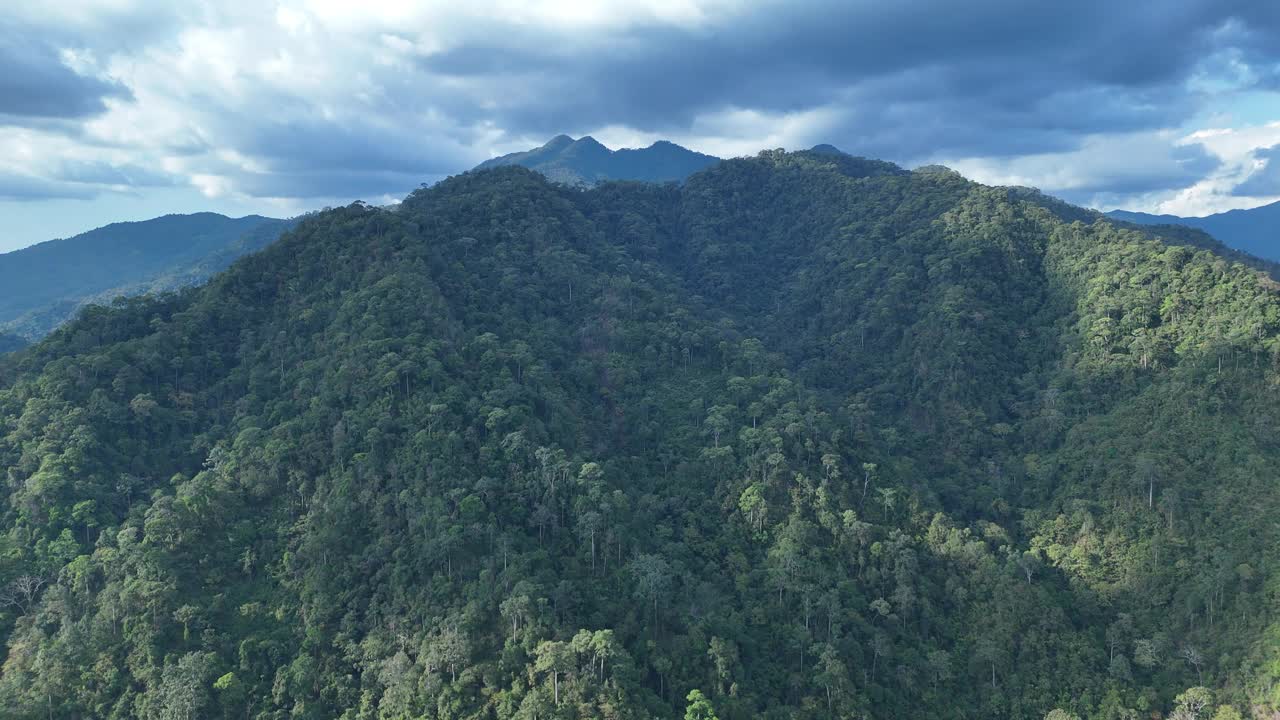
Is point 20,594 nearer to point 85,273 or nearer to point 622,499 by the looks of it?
point 622,499

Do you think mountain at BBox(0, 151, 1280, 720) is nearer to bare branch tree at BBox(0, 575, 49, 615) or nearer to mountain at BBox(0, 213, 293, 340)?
bare branch tree at BBox(0, 575, 49, 615)

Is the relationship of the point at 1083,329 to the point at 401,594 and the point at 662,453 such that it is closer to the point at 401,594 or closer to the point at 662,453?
the point at 662,453

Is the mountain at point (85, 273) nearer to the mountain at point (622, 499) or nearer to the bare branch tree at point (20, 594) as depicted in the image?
the mountain at point (622, 499)

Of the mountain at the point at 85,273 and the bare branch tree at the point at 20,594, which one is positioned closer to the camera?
the bare branch tree at the point at 20,594

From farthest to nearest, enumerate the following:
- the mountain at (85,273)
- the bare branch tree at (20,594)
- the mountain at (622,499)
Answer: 1. the mountain at (85,273)
2. the bare branch tree at (20,594)
3. the mountain at (622,499)

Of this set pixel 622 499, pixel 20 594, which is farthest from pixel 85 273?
pixel 622 499

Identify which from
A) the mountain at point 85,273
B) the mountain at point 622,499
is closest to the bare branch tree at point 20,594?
the mountain at point 622,499

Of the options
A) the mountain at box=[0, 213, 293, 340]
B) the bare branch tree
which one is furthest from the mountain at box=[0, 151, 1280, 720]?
the mountain at box=[0, 213, 293, 340]

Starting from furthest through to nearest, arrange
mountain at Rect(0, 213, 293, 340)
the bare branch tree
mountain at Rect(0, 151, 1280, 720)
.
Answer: mountain at Rect(0, 213, 293, 340) → the bare branch tree → mountain at Rect(0, 151, 1280, 720)

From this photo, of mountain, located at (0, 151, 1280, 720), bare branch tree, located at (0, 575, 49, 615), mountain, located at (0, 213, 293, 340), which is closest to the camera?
mountain, located at (0, 151, 1280, 720)
